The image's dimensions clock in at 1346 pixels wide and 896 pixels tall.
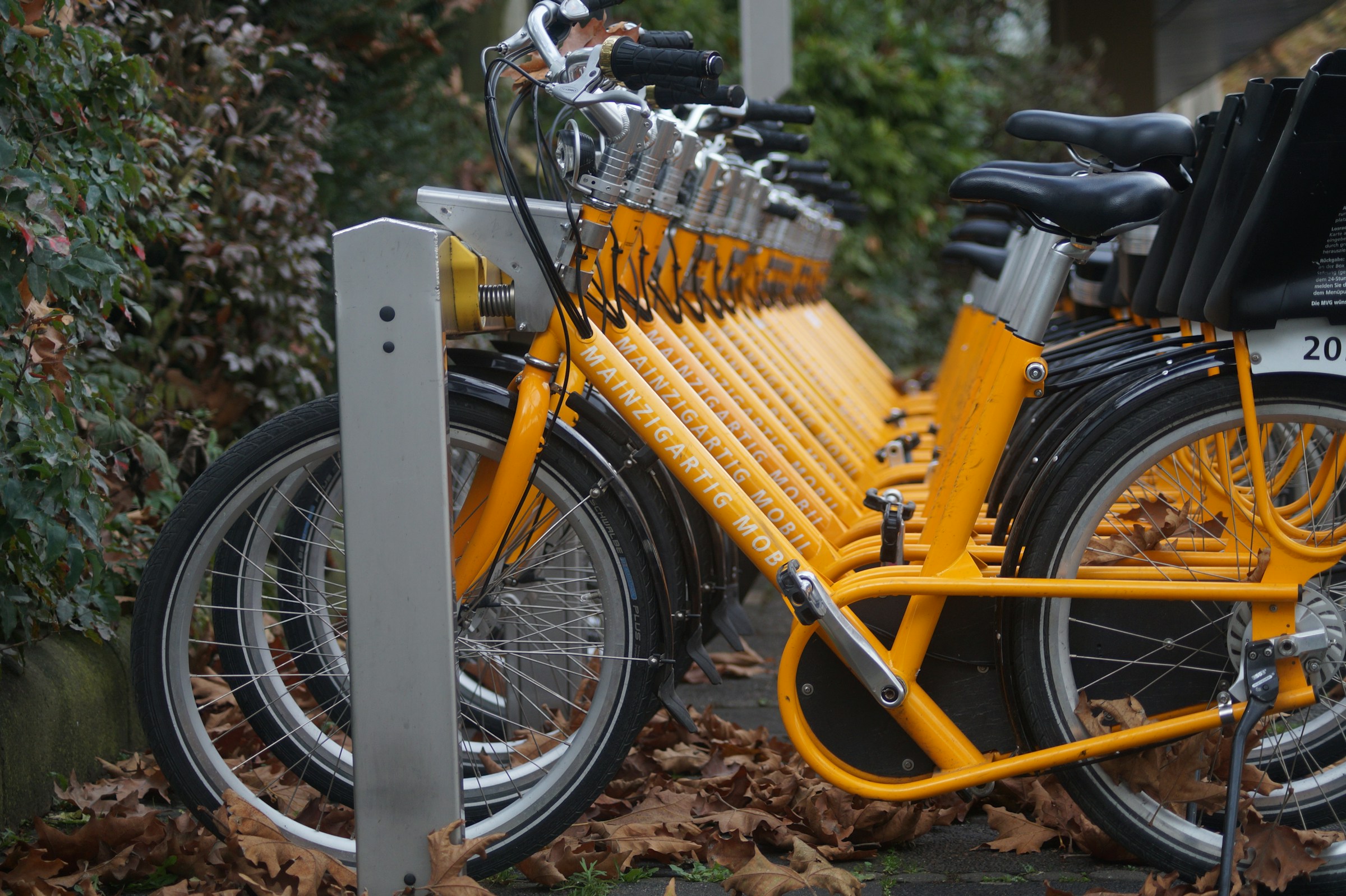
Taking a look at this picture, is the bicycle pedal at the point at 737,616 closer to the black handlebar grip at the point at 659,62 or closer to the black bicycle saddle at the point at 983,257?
the black handlebar grip at the point at 659,62

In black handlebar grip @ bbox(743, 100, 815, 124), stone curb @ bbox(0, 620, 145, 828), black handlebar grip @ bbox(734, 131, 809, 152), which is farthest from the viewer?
black handlebar grip @ bbox(734, 131, 809, 152)

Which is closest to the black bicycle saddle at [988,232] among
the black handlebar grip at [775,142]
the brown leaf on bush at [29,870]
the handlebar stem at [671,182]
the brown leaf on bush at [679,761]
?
the black handlebar grip at [775,142]

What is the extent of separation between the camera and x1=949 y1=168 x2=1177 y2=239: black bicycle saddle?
203 cm

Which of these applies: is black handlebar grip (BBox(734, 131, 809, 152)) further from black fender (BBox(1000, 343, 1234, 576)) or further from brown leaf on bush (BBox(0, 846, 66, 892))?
brown leaf on bush (BBox(0, 846, 66, 892))

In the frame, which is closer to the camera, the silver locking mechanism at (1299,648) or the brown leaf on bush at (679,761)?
the silver locking mechanism at (1299,648)

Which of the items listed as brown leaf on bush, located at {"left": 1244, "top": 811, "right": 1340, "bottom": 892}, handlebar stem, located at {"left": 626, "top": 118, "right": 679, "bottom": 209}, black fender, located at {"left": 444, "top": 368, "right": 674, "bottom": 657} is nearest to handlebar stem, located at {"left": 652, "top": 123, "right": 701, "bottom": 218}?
handlebar stem, located at {"left": 626, "top": 118, "right": 679, "bottom": 209}

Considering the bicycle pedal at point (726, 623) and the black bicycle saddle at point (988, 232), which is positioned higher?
the black bicycle saddle at point (988, 232)

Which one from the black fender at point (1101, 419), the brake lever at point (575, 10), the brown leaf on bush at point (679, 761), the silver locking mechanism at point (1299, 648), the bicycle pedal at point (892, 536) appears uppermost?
the brake lever at point (575, 10)

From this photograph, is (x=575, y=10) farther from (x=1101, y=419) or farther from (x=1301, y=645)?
(x=1301, y=645)

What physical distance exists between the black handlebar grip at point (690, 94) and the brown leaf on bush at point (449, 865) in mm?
1253

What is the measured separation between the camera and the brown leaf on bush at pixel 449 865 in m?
1.94

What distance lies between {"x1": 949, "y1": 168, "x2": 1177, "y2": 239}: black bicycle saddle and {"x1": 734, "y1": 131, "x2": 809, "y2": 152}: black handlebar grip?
165cm

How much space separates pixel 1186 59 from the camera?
535 inches

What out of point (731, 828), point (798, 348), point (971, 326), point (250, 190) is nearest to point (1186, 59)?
point (971, 326)
